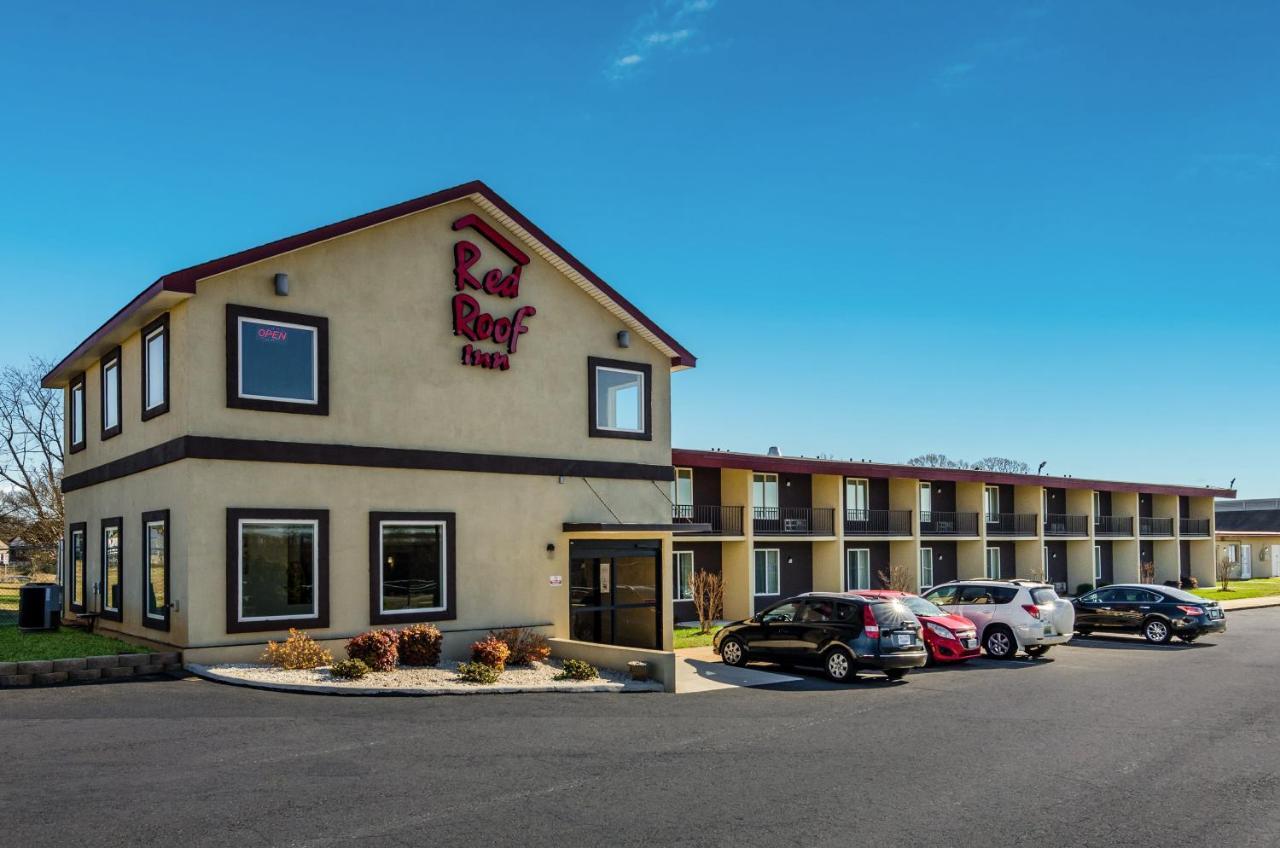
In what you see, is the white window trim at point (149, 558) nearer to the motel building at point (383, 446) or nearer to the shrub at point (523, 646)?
the motel building at point (383, 446)

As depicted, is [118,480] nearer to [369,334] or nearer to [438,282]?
[369,334]

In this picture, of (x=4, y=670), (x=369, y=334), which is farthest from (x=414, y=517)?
(x=4, y=670)

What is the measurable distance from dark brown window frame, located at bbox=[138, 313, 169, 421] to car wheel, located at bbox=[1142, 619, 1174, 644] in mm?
23510

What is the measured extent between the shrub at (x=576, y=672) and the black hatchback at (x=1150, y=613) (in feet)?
53.2

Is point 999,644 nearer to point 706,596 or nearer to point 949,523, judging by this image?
point 706,596

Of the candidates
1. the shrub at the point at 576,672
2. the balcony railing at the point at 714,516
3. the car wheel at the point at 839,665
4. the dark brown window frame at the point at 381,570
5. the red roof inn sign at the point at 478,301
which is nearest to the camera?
the shrub at the point at 576,672

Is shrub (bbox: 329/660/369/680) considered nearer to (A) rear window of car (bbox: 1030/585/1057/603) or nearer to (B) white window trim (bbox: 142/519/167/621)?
(B) white window trim (bbox: 142/519/167/621)

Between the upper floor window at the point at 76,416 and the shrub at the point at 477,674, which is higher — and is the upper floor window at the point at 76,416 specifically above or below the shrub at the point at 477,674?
above

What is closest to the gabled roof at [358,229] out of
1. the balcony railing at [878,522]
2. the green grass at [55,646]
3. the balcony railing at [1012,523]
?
the green grass at [55,646]

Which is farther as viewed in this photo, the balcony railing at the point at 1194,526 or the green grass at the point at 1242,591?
the balcony railing at the point at 1194,526

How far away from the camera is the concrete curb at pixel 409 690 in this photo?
15.1 m

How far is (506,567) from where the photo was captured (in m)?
20.2

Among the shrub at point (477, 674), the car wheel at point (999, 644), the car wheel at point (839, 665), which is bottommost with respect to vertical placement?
the car wheel at point (999, 644)

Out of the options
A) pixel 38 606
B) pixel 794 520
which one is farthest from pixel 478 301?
pixel 794 520
